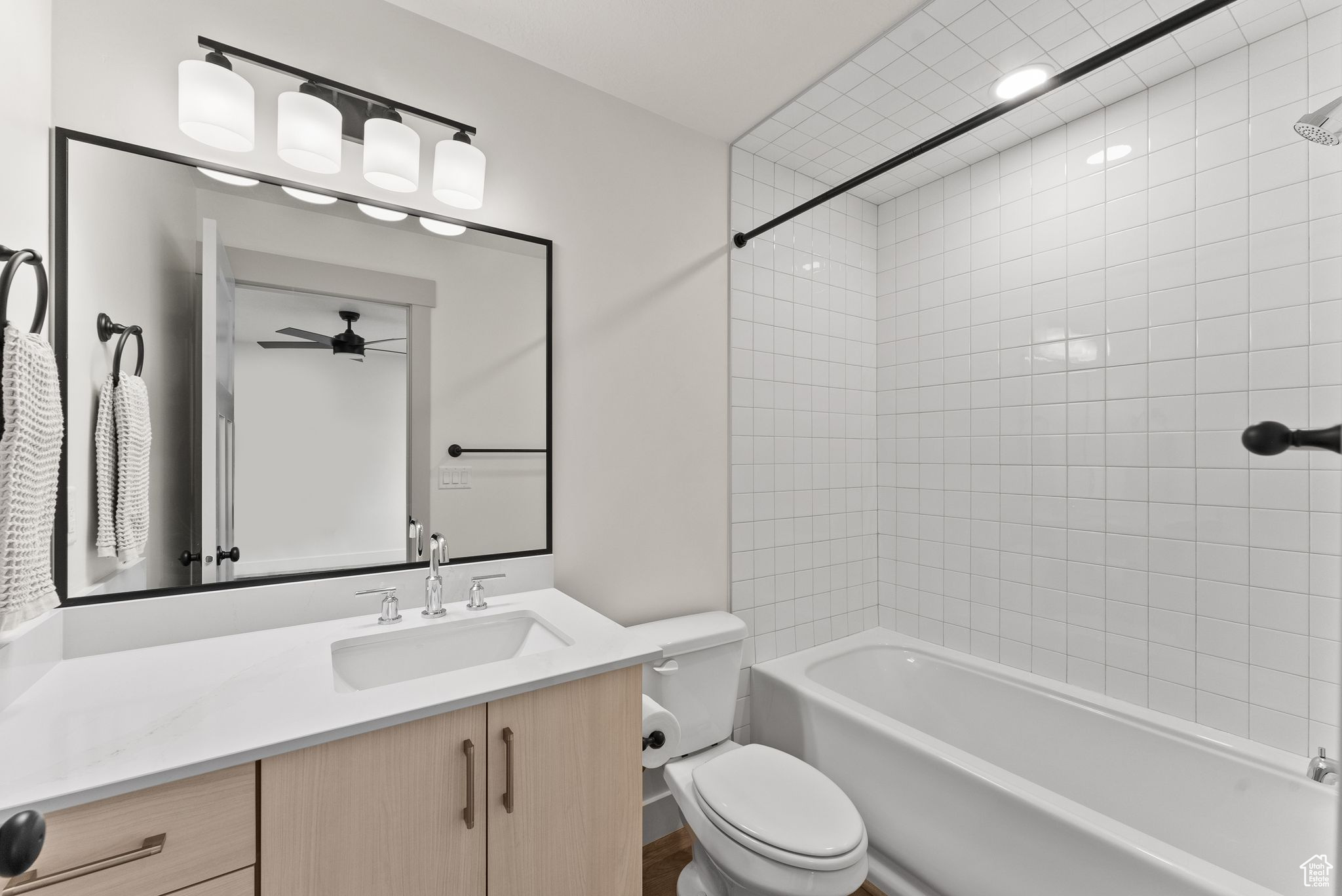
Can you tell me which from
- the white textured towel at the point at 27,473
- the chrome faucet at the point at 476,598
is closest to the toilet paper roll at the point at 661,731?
the chrome faucet at the point at 476,598

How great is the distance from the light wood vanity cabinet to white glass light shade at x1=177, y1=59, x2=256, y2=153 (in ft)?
4.06

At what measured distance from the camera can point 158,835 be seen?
76 centimetres

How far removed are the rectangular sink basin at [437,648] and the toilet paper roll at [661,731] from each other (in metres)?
0.33

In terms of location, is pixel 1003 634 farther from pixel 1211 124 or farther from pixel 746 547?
pixel 1211 124

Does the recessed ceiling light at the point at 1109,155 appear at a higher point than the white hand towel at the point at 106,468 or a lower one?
higher

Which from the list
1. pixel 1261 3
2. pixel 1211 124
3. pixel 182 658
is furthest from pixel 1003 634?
pixel 182 658

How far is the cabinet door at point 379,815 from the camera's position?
839 mm

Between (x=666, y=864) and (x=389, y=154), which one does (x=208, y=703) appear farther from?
(x=666, y=864)

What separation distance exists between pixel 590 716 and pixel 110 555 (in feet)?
3.34

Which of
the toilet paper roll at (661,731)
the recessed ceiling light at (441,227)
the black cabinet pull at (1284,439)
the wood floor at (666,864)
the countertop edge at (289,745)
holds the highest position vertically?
the recessed ceiling light at (441,227)

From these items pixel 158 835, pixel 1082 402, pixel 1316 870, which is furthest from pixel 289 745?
pixel 1082 402

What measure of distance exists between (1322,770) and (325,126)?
2.85 meters

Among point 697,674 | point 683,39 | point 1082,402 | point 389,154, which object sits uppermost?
point 683,39

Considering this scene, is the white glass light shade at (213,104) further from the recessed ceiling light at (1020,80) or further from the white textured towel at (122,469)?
the recessed ceiling light at (1020,80)
